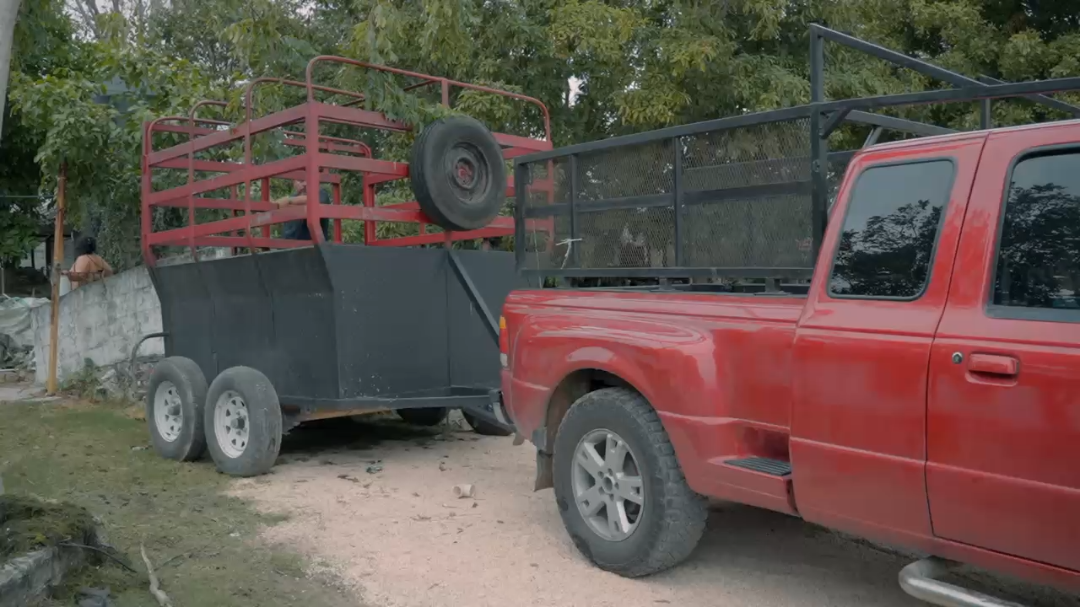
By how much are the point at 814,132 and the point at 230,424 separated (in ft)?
16.6

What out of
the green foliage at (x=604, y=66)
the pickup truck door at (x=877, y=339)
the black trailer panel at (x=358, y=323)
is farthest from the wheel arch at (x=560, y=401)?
the green foliage at (x=604, y=66)

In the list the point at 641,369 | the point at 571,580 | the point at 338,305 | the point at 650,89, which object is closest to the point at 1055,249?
the point at 641,369

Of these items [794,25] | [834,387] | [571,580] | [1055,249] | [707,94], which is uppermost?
[794,25]

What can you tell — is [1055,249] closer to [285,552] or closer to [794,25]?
[285,552]

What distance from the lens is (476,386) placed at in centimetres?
746

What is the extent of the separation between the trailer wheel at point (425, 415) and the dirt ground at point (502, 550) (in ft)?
4.41

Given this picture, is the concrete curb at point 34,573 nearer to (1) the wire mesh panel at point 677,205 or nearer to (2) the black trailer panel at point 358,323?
(2) the black trailer panel at point 358,323

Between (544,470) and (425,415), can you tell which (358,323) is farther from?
(425,415)

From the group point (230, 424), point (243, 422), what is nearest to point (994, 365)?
point (243, 422)

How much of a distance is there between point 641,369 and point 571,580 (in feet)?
3.69

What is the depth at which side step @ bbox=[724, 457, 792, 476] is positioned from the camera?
3.92m

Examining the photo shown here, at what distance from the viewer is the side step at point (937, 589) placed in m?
3.13

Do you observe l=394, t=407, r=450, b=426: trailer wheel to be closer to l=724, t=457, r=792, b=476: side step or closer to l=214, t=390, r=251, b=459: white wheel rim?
l=214, t=390, r=251, b=459: white wheel rim

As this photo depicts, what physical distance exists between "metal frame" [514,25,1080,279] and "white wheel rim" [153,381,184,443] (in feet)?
13.4
